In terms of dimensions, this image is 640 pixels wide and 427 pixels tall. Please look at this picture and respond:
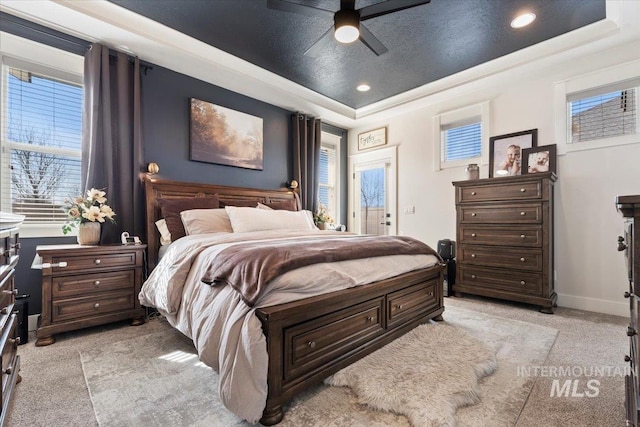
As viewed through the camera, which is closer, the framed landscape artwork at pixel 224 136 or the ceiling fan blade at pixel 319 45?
the ceiling fan blade at pixel 319 45

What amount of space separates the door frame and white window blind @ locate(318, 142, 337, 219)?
330mm

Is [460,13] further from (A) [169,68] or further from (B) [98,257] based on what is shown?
(B) [98,257]

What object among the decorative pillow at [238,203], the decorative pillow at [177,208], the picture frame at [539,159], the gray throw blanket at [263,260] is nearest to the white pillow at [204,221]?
the decorative pillow at [177,208]

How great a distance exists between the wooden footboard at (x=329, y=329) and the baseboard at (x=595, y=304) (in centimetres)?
204

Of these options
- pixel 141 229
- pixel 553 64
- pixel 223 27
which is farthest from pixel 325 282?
pixel 553 64

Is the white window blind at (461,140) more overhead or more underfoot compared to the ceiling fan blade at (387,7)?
more underfoot

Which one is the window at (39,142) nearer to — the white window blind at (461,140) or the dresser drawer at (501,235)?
the dresser drawer at (501,235)

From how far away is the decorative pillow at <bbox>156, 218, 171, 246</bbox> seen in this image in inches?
118

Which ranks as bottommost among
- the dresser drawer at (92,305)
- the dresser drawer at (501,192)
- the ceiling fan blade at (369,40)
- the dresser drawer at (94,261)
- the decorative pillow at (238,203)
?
the dresser drawer at (92,305)

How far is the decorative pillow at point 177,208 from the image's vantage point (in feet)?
9.75

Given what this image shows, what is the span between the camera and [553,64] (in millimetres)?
3359

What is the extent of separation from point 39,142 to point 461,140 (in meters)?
4.92

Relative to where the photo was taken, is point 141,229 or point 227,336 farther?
point 141,229

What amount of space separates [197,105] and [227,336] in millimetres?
3163
